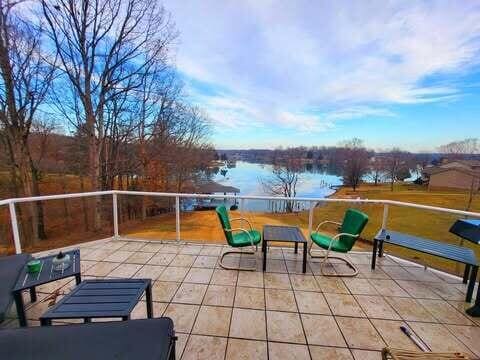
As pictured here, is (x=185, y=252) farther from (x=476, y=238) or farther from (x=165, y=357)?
(x=476, y=238)

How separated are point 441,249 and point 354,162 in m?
35.1

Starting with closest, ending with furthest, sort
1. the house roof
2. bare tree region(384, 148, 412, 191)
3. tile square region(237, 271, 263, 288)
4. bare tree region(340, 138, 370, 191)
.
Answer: tile square region(237, 271, 263, 288) < the house roof < bare tree region(340, 138, 370, 191) < bare tree region(384, 148, 412, 191)

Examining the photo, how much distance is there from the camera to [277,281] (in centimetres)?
284

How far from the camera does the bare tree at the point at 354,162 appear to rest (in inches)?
1359

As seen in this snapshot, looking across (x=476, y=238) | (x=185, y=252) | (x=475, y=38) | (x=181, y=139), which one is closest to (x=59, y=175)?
(x=181, y=139)

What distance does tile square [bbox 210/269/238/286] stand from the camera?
2783 millimetres

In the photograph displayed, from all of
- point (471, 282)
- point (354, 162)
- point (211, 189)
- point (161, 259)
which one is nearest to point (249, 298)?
point (161, 259)

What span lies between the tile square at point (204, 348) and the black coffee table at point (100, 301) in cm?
→ 41

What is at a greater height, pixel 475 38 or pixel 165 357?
pixel 475 38

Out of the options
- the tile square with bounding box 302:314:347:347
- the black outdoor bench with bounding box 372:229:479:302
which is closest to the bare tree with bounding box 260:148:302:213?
the black outdoor bench with bounding box 372:229:479:302

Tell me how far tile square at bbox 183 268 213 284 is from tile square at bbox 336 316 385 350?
4.96ft

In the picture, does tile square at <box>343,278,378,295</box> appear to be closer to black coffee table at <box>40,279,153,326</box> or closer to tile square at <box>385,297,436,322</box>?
tile square at <box>385,297,436,322</box>

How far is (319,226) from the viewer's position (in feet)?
12.1

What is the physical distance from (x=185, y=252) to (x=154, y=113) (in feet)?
32.3
